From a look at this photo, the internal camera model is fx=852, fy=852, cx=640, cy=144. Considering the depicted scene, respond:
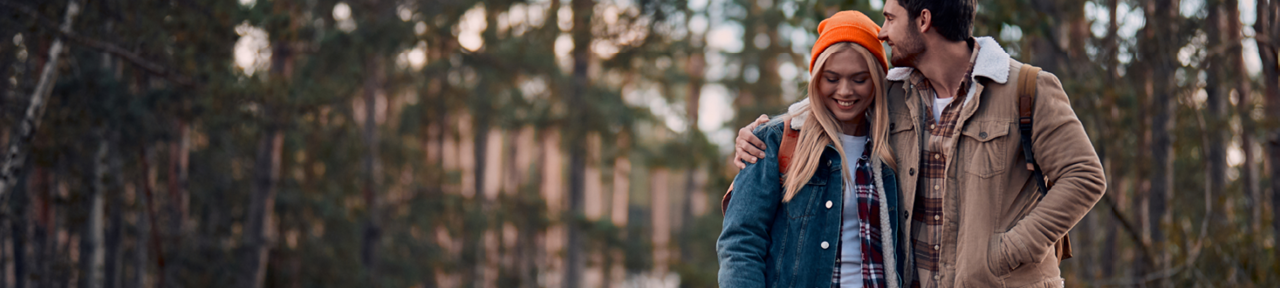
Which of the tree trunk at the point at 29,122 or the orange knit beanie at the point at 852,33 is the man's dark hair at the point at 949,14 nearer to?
the orange knit beanie at the point at 852,33

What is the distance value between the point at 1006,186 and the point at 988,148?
105 millimetres

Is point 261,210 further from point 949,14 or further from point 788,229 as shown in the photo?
point 949,14

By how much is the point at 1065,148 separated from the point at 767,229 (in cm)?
75

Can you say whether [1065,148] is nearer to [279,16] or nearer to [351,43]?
[279,16]

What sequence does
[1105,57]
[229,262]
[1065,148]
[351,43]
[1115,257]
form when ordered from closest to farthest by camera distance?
[1065,148] < [1105,57] < [1115,257] < [351,43] < [229,262]

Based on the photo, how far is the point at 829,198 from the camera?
2.24 metres

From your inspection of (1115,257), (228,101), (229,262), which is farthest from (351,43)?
(1115,257)

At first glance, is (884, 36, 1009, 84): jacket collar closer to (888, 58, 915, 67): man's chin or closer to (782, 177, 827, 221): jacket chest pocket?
(888, 58, 915, 67): man's chin

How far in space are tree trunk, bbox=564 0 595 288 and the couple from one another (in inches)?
440

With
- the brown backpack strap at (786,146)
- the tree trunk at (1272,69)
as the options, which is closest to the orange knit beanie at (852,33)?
the brown backpack strap at (786,146)

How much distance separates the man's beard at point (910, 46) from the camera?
87.7 inches

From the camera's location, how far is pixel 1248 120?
6895 mm

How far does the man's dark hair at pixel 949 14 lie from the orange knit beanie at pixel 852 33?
11 centimetres

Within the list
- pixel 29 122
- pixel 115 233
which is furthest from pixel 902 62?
pixel 115 233
